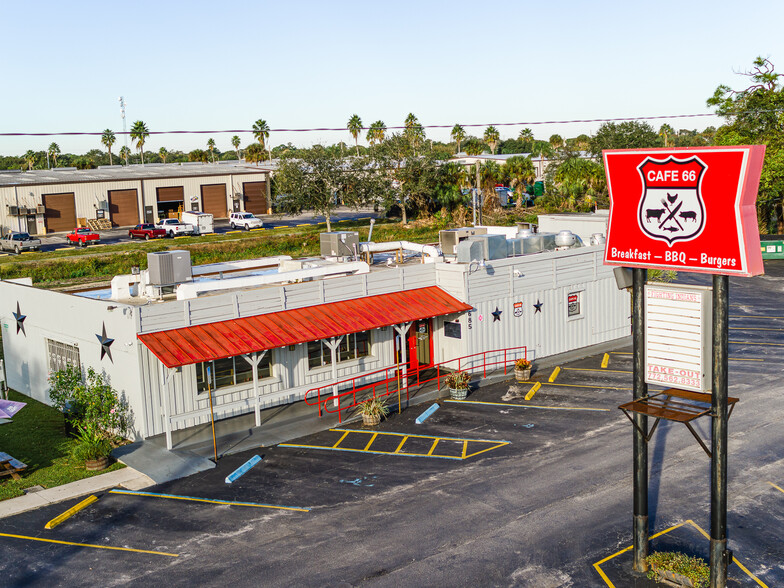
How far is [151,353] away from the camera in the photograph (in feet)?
75.4

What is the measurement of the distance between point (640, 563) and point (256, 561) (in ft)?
25.0

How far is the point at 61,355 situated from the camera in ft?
88.3

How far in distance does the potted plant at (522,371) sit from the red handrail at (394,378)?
2.53 feet

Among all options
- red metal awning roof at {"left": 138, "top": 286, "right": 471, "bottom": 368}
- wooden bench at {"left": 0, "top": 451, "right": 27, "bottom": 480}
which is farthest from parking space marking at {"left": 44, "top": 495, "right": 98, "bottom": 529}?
red metal awning roof at {"left": 138, "top": 286, "right": 471, "bottom": 368}

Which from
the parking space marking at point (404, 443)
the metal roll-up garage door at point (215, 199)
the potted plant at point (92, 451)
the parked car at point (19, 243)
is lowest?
the parking space marking at point (404, 443)

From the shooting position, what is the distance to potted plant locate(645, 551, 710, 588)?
14.2 m

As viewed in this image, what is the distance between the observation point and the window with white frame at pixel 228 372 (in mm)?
24312

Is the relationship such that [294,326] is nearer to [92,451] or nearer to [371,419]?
[371,419]

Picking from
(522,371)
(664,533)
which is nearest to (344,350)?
(522,371)

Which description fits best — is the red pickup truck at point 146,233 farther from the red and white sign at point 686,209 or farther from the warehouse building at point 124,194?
the red and white sign at point 686,209

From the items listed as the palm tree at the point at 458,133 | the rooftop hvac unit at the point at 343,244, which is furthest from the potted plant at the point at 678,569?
the palm tree at the point at 458,133

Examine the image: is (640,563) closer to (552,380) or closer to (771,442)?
(771,442)

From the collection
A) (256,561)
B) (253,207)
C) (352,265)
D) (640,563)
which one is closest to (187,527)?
(256,561)

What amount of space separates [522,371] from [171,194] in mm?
64030
